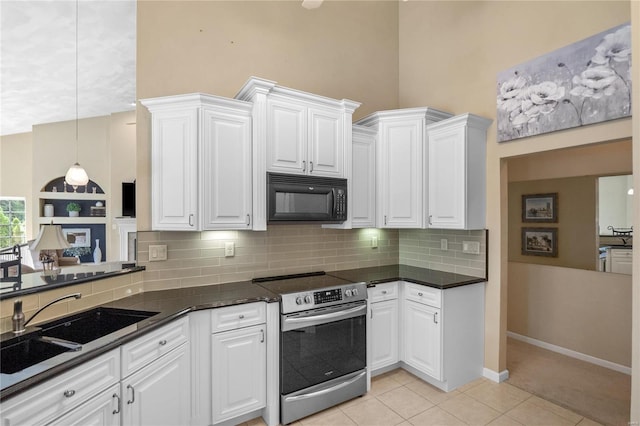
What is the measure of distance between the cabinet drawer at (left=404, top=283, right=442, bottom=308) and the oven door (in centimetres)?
53

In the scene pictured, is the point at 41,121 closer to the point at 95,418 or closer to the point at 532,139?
the point at 95,418

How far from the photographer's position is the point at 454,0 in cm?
321

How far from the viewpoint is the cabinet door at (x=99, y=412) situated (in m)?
1.29

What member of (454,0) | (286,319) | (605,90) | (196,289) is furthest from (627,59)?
(196,289)

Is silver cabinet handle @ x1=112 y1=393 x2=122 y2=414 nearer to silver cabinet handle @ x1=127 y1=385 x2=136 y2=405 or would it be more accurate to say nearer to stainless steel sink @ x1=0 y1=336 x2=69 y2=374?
silver cabinet handle @ x1=127 y1=385 x2=136 y2=405

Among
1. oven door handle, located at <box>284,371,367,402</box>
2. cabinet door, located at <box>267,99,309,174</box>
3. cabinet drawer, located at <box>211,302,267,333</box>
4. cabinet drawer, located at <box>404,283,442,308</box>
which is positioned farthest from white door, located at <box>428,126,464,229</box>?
cabinet drawer, located at <box>211,302,267,333</box>

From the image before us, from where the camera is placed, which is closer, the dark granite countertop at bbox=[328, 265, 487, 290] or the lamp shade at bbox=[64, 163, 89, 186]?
the lamp shade at bbox=[64, 163, 89, 186]

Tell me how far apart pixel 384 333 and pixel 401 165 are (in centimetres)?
158

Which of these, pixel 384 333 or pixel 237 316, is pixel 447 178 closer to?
pixel 384 333

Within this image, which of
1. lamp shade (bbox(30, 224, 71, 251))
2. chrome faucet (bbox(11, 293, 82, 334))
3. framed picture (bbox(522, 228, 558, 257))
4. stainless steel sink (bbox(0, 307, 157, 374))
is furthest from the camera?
framed picture (bbox(522, 228, 558, 257))

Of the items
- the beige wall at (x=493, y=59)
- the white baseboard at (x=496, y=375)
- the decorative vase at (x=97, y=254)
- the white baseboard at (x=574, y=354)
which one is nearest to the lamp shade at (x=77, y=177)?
the decorative vase at (x=97, y=254)

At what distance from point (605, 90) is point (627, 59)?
0.20 meters

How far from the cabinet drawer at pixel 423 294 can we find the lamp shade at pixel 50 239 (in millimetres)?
2700

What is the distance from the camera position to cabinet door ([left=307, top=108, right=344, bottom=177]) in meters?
2.63
